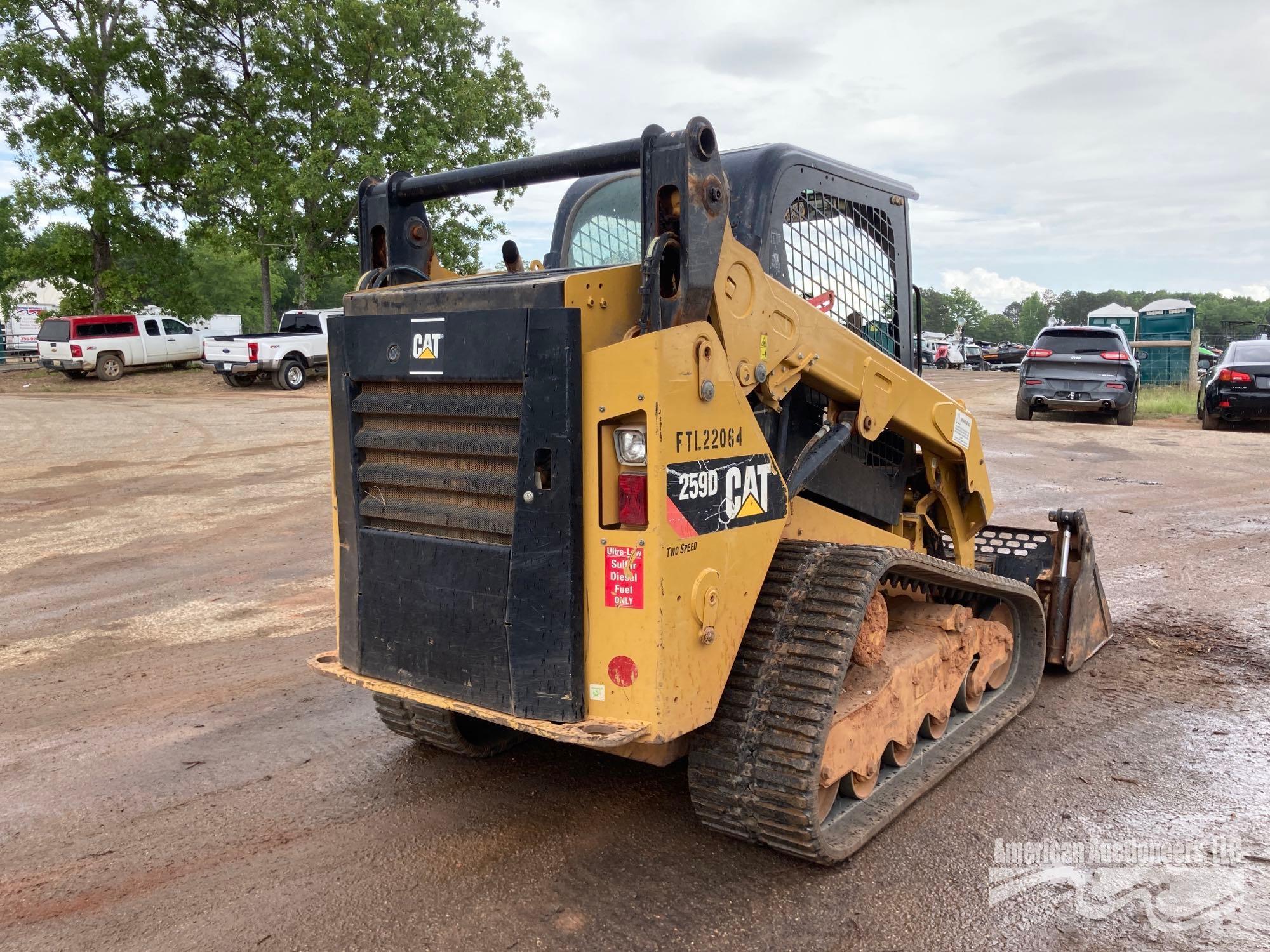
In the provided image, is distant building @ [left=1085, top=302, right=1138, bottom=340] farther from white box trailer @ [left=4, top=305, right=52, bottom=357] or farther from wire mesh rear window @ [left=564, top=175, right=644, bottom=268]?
white box trailer @ [left=4, top=305, right=52, bottom=357]

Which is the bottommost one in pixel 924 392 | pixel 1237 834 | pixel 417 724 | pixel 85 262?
pixel 1237 834

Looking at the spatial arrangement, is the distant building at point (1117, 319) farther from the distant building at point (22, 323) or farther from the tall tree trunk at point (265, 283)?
the distant building at point (22, 323)

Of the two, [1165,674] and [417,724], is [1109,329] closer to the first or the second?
[1165,674]

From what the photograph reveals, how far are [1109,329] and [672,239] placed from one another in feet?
49.9

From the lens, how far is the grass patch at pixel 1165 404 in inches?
754

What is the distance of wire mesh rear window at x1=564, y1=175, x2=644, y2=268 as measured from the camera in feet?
14.1

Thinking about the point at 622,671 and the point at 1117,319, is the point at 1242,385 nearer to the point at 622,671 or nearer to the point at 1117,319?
the point at 622,671

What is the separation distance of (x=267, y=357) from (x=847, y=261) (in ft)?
73.5

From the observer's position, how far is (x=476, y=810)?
11.9 ft

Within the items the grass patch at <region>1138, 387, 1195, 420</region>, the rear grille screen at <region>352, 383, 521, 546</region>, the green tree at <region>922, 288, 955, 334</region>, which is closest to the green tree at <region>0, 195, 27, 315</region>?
the grass patch at <region>1138, 387, 1195, 420</region>

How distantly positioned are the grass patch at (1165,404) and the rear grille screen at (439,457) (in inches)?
725

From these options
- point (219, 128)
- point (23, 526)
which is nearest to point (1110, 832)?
point (23, 526)

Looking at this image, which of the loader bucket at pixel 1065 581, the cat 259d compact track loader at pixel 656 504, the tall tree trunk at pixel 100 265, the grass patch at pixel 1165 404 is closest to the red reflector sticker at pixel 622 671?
the cat 259d compact track loader at pixel 656 504

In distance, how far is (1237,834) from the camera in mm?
3514
